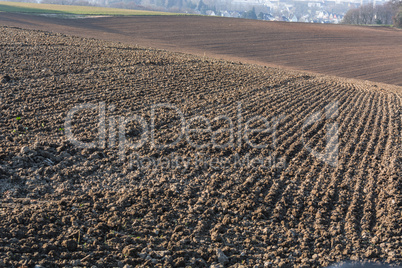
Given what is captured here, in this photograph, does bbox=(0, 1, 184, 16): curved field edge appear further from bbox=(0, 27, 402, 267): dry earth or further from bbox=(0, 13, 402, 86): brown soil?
bbox=(0, 27, 402, 267): dry earth

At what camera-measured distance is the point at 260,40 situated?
36812 mm

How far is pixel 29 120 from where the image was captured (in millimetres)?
9141

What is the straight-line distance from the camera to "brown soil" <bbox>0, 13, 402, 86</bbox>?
27328 mm

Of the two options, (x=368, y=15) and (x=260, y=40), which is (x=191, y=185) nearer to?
(x=260, y=40)

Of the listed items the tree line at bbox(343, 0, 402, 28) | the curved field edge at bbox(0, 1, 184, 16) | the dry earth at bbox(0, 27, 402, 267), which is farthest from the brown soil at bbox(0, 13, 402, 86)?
the tree line at bbox(343, 0, 402, 28)

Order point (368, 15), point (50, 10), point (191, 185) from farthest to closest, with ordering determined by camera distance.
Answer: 1. point (368, 15)
2. point (50, 10)
3. point (191, 185)

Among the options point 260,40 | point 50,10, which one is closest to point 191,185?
point 260,40

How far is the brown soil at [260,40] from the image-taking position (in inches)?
1076

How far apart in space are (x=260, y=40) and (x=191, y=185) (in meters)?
32.2

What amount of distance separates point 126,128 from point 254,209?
4.31 meters

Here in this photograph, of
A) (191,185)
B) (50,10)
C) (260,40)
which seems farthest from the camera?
(50,10)

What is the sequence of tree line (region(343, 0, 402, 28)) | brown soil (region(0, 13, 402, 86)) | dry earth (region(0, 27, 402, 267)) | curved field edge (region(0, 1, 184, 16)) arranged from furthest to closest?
tree line (region(343, 0, 402, 28))
curved field edge (region(0, 1, 184, 16))
brown soil (region(0, 13, 402, 86))
dry earth (region(0, 27, 402, 267))

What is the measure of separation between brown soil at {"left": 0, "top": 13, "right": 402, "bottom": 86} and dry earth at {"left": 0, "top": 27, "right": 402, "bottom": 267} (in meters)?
14.9

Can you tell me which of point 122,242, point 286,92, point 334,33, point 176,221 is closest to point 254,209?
point 176,221
